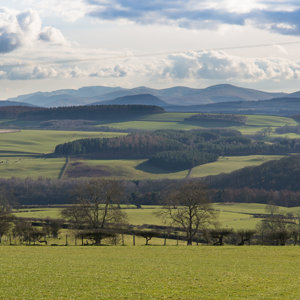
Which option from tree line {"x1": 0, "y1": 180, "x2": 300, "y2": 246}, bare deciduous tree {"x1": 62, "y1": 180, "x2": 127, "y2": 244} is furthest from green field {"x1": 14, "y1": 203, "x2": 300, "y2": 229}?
bare deciduous tree {"x1": 62, "y1": 180, "x2": 127, "y2": 244}

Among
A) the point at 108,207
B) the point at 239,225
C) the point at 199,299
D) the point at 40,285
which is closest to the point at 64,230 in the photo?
the point at 108,207

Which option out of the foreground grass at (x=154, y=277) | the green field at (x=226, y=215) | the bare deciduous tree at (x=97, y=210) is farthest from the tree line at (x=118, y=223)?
the foreground grass at (x=154, y=277)

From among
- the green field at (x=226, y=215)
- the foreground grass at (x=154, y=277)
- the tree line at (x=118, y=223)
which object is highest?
the foreground grass at (x=154, y=277)

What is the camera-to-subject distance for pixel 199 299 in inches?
1096

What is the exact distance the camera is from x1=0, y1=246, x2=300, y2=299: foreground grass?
2944 cm

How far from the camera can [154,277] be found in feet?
119

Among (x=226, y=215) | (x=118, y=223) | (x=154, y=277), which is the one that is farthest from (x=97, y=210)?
(x=226, y=215)

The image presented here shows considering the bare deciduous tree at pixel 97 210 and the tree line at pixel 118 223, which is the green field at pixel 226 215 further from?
the bare deciduous tree at pixel 97 210

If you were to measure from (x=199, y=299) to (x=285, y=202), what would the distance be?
177012 millimetres

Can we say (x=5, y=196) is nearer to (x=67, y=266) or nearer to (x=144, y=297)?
(x=67, y=266)

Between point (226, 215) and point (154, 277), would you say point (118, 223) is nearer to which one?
point (154, 277)

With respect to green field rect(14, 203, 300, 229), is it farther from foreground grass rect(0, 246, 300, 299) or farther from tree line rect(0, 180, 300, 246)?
foreground grass rect(0, 246, 300, 299)

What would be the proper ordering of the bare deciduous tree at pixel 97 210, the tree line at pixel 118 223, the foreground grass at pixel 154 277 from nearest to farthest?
1. the foreground grass at pixel 154 277
2. the tree line at pixel 118 223
3. the bare deciduous tree at pixel 97 210

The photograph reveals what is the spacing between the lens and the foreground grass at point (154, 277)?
29.4 metres
